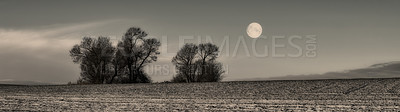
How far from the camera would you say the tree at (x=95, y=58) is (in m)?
53.6

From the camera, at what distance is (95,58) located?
5434 centimetres

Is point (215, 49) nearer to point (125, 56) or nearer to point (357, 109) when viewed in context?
point (125, 56)

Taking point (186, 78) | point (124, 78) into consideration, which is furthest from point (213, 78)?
point (124, 78)

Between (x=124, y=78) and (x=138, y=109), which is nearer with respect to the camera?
(x=138, y=109)

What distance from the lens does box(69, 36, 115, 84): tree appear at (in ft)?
176

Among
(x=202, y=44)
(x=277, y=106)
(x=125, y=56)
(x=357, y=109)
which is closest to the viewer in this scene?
(x=357, y=109)

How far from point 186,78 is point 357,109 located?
41106 millimetres

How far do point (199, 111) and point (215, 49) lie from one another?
40927mm

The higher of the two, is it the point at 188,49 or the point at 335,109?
the point at 188,49

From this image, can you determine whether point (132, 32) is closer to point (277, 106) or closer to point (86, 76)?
point (86, 76)

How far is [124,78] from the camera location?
177 feet

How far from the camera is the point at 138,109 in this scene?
17031 mm

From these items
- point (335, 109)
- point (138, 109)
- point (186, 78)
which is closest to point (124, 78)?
point (186, 78)

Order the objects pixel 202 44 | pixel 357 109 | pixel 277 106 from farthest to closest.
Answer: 1. pixel 202 44
2. pixel 277 106
3. pixel 357 109
